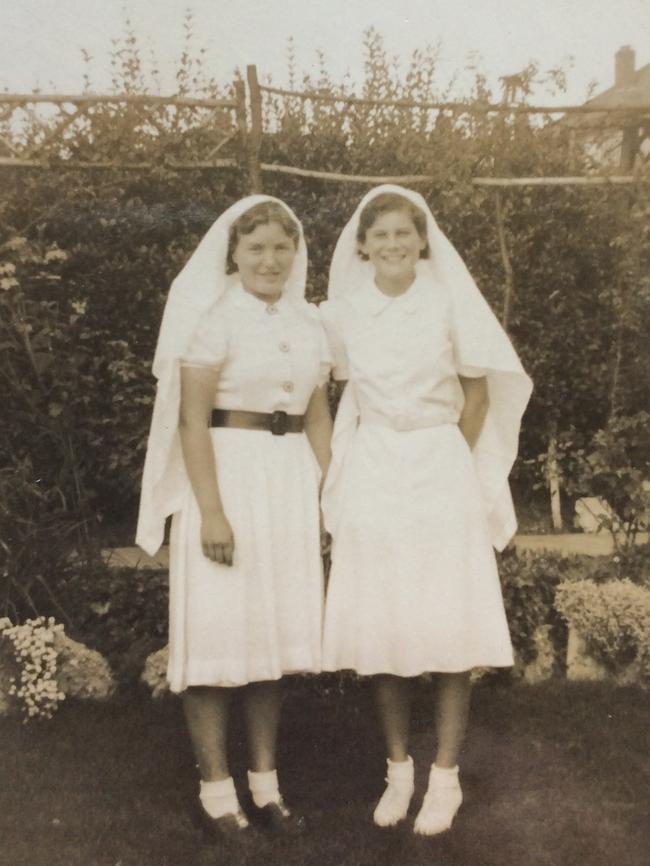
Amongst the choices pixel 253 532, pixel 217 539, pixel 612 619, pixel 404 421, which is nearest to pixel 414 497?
pixel 404 421

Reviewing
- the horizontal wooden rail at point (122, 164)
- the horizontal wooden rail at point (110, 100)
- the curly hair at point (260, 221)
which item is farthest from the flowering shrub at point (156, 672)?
the horizontal wooden rail at point (110, 100)

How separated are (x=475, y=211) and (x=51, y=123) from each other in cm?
217

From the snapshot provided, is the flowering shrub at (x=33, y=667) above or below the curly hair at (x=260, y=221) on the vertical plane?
below

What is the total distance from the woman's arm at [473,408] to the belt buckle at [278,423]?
1.94 ft

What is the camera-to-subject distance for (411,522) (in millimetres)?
3037

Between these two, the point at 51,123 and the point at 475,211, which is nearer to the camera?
the point at 51,123

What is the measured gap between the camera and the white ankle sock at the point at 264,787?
10.3 feet

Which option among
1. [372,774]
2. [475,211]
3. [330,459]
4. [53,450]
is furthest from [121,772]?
[475,211]

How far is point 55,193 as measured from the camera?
4832mm

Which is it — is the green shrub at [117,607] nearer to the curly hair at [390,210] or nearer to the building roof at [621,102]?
the curly hair at [390,210]

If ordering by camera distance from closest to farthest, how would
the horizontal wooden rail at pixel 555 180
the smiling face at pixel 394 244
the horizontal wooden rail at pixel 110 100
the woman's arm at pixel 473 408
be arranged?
1. the smiling face at pixel 394 244
2. the woman's arm at pixel 473 408
3. the horizontal wooden rail at pixel 110 100
4. the horizontal wooden rail at pixel 555 180

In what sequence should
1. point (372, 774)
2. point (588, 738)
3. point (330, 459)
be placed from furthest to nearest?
point (588, 738) < point (372, 774) < point (330, 459)

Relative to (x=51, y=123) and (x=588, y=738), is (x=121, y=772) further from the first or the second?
(x=51, y=123)

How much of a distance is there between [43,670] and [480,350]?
7.54 feet
